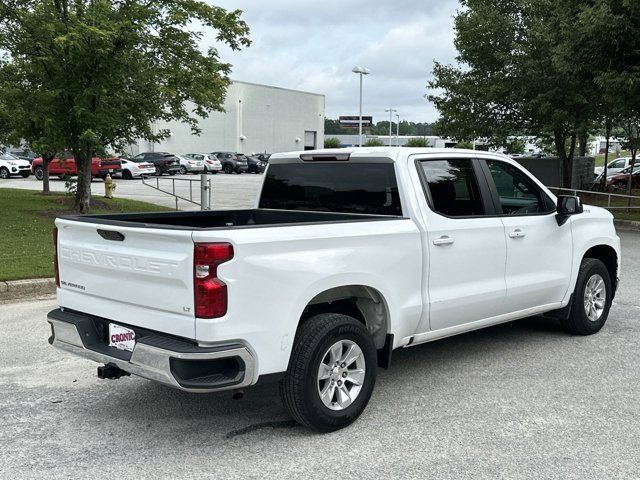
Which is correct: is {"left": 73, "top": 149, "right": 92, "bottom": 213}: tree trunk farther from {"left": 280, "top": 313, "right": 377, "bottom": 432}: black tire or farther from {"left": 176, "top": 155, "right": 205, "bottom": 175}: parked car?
{"left": 176, "top": 155, "right": 205, "bottom": 175}: parked car

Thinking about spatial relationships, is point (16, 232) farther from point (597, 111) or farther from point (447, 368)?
point (597, 111)

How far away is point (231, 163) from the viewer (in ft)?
168

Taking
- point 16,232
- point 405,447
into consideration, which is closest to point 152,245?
point 405,447

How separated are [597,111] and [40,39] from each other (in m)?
15.8

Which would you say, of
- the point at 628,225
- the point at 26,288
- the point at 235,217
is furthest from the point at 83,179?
the point at 628,225

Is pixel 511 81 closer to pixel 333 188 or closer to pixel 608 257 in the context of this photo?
pixel 608 257

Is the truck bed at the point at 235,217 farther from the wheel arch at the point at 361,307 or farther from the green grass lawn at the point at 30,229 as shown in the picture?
the green grass lawn at the point at 30,229

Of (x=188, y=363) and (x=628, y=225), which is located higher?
(x=188, y=363)

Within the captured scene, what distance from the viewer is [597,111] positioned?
20406mm

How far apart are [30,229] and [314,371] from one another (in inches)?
414

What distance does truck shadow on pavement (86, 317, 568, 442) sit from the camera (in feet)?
14.4

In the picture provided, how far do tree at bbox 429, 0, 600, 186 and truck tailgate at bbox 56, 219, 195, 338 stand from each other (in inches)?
584

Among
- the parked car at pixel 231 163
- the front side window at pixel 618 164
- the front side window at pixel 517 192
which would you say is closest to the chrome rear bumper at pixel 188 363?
the front side window at pixel 517 192

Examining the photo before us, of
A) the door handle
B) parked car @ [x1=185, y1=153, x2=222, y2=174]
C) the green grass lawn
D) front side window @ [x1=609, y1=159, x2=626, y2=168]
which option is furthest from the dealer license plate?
parked car @ [x1=185, y1=153, x2=222, y2=174]
